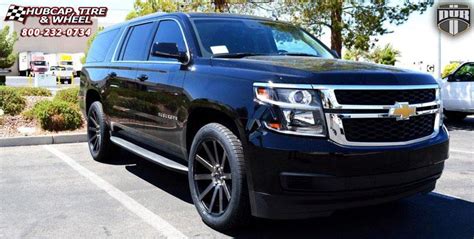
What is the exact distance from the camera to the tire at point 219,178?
12.4 feet

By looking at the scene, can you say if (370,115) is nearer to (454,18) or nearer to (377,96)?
(377,96)

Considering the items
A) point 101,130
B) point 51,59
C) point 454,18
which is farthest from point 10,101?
point 51,59

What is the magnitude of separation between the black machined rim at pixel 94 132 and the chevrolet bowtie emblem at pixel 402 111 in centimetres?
441

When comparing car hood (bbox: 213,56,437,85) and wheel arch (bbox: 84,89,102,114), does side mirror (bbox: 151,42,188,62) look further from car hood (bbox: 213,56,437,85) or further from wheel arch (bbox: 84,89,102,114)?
wheel arch (bbox: 84,89,102,114)

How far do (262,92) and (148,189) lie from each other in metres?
2.55

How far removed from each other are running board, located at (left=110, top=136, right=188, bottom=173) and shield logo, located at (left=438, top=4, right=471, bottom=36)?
10876mm

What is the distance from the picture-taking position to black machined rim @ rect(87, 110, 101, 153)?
7.07 meters

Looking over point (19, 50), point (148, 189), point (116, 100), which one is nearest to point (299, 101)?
point (148, 189)

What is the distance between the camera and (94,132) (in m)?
7.33

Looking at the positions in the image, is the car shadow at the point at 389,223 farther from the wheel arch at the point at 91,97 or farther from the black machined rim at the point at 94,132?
the wheel arch at the point at 91,97

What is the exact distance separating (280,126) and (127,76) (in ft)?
9.28

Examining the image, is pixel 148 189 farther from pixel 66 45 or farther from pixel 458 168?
pixel 66 45

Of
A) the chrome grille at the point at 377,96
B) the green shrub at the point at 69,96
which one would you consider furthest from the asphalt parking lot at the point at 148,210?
the green shrub at the point at 69,96

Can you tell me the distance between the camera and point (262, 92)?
143 inches
